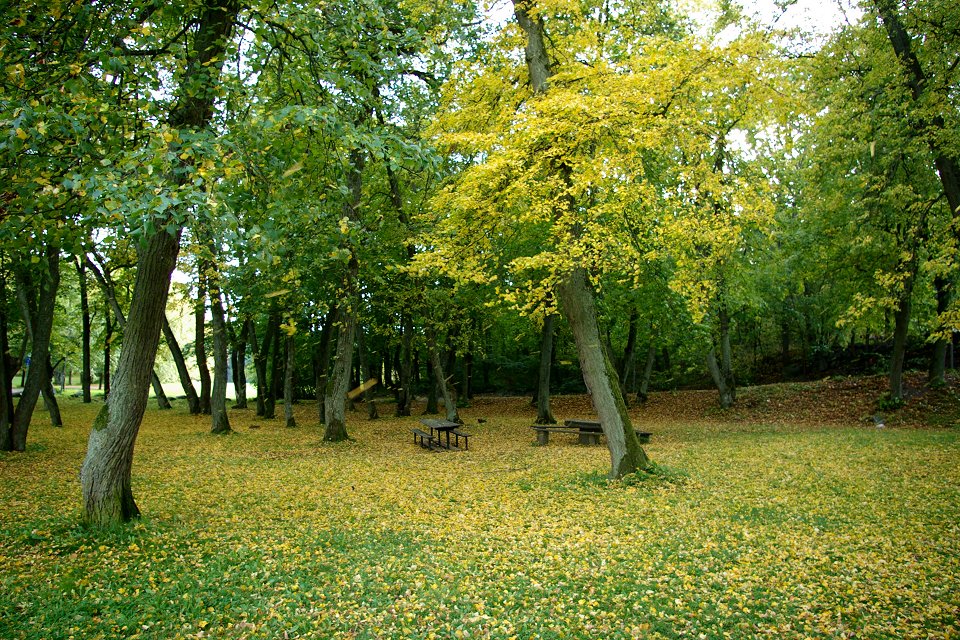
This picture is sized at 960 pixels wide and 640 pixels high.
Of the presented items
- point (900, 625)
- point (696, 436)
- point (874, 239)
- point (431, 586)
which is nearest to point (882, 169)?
point (874, 239)

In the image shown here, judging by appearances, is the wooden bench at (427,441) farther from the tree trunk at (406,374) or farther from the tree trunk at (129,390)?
the tree trunk at (129,390)

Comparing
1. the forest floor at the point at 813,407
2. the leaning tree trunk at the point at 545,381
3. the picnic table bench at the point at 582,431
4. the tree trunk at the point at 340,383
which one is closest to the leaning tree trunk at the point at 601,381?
the picnic table bench at the point at 582,431

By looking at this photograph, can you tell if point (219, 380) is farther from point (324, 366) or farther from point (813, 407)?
point (813, 407)

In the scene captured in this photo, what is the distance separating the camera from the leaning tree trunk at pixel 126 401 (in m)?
5.92

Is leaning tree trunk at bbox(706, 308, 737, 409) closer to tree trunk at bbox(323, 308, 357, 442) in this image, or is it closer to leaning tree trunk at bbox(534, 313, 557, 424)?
leaning tree trunk at bbox(534, 313, 557, 424)

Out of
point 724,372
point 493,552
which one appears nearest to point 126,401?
point 493,552

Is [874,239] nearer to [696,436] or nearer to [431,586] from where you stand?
[696,436]

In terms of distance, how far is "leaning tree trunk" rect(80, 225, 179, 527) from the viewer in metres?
5.92

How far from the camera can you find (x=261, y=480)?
963 centimetres

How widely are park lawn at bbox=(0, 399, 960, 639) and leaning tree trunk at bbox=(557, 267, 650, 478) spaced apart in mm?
496

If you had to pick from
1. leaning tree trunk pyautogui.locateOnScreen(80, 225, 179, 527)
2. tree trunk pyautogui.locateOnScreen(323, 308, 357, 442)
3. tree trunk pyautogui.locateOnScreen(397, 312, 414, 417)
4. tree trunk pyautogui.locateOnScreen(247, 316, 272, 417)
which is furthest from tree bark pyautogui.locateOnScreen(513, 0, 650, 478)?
tree trunk pyautogui.locateOnScreen(247, 316, 272, 417)

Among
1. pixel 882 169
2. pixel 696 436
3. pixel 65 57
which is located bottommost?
pixel 696 436

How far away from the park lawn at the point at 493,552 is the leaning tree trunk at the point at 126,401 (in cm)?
40

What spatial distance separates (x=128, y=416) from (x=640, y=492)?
23.0 ft
